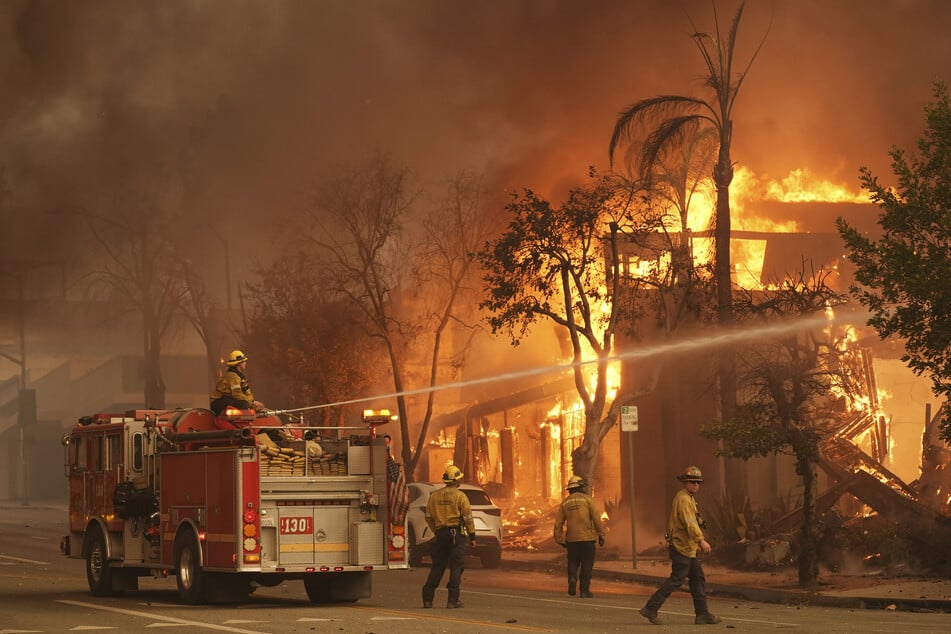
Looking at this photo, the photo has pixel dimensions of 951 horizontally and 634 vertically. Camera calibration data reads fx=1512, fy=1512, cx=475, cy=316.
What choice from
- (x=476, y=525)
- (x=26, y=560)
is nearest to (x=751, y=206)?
(x=476, y=525)

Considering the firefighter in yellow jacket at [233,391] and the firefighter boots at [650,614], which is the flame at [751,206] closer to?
the firefighter in yellow jacket at [233,391]

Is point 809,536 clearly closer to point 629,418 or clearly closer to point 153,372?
point 629,418

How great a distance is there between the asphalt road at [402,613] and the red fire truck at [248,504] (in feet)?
1.39

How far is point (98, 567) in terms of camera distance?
1847 cm

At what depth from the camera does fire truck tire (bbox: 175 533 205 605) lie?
53.2 feet

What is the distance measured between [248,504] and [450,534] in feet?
7.65

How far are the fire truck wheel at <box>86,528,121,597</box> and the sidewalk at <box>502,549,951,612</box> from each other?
798 centimetres

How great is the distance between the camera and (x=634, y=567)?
2439 cm

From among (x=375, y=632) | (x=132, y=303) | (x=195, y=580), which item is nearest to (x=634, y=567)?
(x=195, y=580)

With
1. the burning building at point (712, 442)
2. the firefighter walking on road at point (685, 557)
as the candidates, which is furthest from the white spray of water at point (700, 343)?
the firefighter walking on road at point (685, 557)

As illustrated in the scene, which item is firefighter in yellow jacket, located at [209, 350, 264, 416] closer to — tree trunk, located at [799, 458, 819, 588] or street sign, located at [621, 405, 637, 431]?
tree trunk, located at [799, 458, 819, 588]

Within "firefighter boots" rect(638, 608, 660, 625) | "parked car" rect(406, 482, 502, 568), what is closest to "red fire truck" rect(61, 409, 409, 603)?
"firefighter boots" rect(638, 608, 660, 625)

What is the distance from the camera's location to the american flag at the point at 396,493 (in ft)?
53.7

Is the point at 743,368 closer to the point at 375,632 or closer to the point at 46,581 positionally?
the point at 46,581
